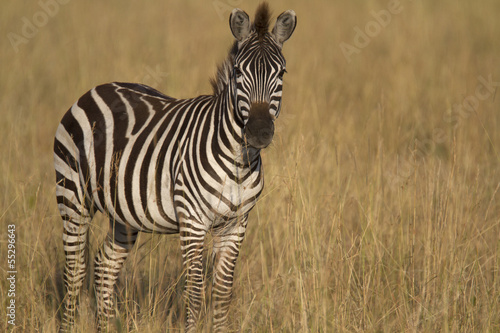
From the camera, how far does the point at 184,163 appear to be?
151 inches

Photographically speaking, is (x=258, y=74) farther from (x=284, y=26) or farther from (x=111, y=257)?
(x=111, y=257)

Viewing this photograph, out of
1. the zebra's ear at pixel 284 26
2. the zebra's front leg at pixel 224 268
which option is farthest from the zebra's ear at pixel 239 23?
the zebra's front leg at pixel 224 268

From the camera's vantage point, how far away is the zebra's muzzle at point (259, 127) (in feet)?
10.9

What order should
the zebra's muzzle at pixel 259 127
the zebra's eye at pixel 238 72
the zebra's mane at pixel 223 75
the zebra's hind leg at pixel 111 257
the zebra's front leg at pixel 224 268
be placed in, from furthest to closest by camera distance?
the zebra's hind leg at pixel 111 257
the zebra's mane at pixel 223 75
the zebra's front leg at pixel 224 268
the zebra's eye at pixel 238 72
the zebra's muzzle at pixel 259 127

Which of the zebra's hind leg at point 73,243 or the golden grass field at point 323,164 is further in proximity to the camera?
the zebra's hind leg at point 73,243

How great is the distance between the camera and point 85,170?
14.7 feet

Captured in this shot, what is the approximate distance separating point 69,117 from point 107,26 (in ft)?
27.4

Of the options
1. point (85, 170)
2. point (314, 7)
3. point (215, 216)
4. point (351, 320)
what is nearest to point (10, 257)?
point (85, 170)

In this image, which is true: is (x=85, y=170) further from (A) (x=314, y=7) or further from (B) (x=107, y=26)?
(A) (x=314, y=7)

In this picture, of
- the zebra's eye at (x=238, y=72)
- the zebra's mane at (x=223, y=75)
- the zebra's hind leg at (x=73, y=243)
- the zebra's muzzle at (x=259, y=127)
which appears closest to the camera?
the zebra's muzzle at (x=259, y=127)

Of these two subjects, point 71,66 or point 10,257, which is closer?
point 10,257

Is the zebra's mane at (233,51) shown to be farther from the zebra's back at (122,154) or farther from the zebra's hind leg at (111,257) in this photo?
the zebra's hind leg at (111,257)

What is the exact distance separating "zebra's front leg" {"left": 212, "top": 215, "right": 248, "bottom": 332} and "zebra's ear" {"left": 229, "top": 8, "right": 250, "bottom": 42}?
1.28 m

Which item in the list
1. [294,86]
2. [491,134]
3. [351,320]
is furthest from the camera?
[294,86]
